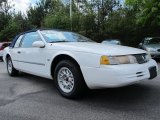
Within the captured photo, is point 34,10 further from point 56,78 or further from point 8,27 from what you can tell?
point 56,78

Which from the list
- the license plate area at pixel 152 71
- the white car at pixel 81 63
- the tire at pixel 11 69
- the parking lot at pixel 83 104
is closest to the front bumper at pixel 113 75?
the white car at pixel 81 63

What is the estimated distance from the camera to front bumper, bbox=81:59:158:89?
4742mm

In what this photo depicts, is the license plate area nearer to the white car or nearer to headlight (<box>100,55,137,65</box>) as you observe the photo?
the white car

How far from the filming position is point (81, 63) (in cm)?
516

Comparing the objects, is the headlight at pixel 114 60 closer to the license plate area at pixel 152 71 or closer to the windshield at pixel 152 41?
the license plate area at pixel 152 71

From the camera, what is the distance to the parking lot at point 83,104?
449cm

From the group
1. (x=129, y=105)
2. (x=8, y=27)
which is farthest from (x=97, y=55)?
(x=8, y=27)

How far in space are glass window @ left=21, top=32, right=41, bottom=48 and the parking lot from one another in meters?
1.07

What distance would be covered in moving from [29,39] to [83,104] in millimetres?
2750

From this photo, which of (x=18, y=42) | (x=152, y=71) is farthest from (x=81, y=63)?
(x=18, y=42)

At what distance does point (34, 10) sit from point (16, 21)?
24.6 feet

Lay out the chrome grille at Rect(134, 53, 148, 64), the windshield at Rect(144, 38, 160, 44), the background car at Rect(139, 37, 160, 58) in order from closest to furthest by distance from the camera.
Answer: the chrome grille at Rect(134, 53, 148, 64)
the background car at Rect(139, 37, 160, 58)
the windshield at Rect(144, 38, 160, 44)

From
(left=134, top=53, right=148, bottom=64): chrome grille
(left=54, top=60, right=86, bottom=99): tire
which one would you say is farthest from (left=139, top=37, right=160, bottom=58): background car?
(left=54, top=60, right=86, bottom=99): tire

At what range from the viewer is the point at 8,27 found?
29141 mm
